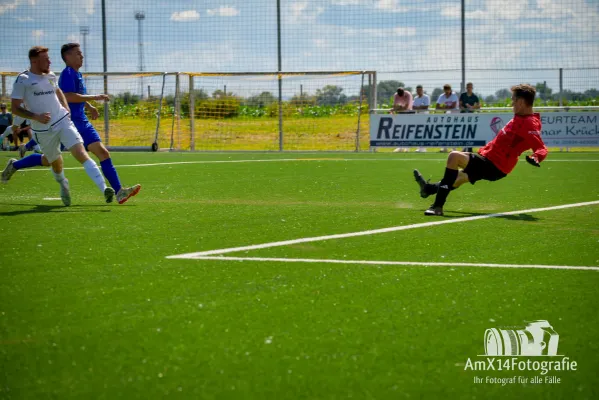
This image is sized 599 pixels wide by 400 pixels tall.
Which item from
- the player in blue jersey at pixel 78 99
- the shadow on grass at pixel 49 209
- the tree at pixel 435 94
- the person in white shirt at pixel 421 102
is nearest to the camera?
the shadow on grass at pixel 49 209

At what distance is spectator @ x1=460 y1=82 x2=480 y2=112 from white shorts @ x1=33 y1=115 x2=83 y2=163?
15.4 meters

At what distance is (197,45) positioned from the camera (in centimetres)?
2578

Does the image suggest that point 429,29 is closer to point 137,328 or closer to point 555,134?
point 555,134

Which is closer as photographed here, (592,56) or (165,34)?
(592,56)

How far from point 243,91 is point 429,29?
22.6 ft

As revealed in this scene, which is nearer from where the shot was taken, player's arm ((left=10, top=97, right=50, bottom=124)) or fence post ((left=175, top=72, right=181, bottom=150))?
player's arm ((left=10, top=97, right=50, bottom=124))

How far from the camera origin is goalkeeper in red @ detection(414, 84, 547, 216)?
8914mm

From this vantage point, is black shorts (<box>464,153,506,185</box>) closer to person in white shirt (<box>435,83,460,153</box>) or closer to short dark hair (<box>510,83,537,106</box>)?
short dark hair (<box>510,83,537,106</box>)

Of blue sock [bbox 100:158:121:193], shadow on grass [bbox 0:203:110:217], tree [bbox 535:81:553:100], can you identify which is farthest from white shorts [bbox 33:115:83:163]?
tree [bbox 535:81:553:100]

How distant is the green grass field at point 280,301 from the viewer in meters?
3.40

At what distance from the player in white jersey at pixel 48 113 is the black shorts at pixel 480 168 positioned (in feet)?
13.7

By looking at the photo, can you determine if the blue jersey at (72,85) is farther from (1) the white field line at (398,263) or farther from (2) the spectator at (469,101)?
(2) the spectator at (469,101)

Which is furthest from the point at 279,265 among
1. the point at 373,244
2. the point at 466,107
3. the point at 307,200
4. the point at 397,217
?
the point at 466,107

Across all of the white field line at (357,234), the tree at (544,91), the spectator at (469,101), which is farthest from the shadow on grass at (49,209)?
the tree at (544,91)
